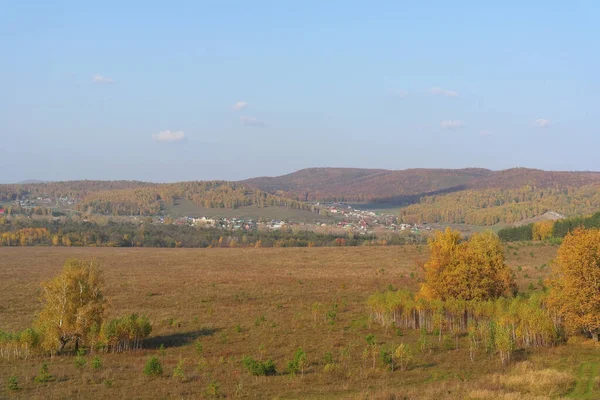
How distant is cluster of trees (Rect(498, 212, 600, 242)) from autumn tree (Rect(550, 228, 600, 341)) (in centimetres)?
5718

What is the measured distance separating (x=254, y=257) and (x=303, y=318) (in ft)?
151

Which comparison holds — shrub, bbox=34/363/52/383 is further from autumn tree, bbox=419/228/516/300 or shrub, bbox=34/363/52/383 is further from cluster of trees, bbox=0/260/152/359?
autumn tree, bbox=419/228/516/300

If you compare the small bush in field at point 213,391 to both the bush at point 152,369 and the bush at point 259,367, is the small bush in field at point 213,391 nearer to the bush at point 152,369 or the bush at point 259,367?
the bush at point 259,367

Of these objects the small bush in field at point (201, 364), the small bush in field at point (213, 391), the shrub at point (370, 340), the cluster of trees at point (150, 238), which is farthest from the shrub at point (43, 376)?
the cluster of trees at point (150, 238)

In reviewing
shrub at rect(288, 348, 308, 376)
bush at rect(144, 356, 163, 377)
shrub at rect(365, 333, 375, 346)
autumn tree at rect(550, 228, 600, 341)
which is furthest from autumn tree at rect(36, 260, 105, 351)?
autumn tree at rect(550, 228, 600, 341)

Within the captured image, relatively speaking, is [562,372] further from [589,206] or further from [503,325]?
[589,206]

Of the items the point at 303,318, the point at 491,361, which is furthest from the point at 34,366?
the point at 491,361

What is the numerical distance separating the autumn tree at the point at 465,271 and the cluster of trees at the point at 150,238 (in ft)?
270

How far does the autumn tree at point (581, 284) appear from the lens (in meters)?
24.1

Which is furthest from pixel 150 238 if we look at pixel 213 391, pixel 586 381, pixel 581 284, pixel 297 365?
pixel 586 381

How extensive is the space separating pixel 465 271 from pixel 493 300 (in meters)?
2.22

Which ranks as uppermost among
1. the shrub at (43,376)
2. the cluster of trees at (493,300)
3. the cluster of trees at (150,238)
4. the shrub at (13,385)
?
the cluster of trees at (493,300)

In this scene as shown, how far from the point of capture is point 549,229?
91.1m

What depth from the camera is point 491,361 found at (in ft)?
73.1
